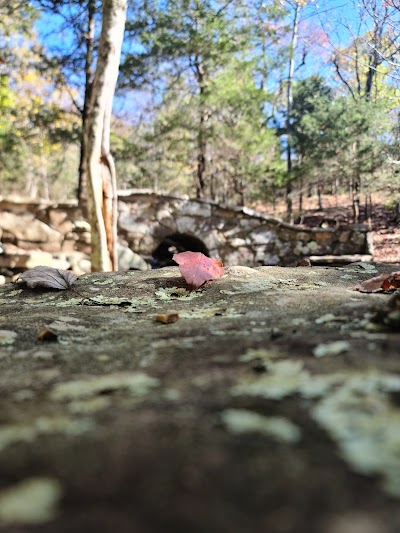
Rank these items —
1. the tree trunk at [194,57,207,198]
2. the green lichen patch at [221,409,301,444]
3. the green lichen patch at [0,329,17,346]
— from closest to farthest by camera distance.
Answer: the green lichen patch at [221,409,301,444], the green lichen patch at [0,329,17,346], the tree trunk at [194,57,207,198]

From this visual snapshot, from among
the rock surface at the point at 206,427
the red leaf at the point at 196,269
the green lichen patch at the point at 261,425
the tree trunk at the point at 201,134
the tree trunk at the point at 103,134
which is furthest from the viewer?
the tree trunk at the point at 201,134

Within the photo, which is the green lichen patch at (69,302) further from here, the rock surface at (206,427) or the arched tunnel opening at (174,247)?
the arched tunnel opening at (174,247)

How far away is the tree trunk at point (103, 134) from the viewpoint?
171 inches

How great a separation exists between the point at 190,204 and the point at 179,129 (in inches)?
102

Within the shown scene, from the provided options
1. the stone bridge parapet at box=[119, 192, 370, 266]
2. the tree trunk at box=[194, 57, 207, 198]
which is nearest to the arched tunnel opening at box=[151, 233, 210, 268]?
the stone bridge parapet at box=[119, 192, 370, 266]

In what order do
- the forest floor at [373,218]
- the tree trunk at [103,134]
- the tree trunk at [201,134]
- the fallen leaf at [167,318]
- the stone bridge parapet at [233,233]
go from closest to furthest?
the fallen leaf at [167,318] < the tree trunk at [103,134] < the stone bridge parapet at [233,233] < the tree trunk at [201,134] < the forest floor at [373,218]

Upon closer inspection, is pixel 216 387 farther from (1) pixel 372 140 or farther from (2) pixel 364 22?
(1) pixel 372 140

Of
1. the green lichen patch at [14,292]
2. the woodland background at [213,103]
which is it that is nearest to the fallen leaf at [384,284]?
the green lichen patch at [14,292]

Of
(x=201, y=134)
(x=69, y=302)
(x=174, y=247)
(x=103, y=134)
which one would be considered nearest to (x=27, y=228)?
(x=103, y=134)

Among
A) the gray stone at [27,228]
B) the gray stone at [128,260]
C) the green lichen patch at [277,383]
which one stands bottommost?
the gray stone at [128,260]

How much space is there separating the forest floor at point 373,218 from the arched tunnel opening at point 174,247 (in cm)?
369

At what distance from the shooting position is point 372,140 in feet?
Answer: 32.0

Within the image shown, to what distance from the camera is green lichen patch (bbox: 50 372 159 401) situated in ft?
2.40

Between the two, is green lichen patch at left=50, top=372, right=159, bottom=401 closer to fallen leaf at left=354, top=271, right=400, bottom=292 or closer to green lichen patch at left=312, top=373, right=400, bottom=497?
green lichen patch at left=312, top=373, right=400, bottom=497
